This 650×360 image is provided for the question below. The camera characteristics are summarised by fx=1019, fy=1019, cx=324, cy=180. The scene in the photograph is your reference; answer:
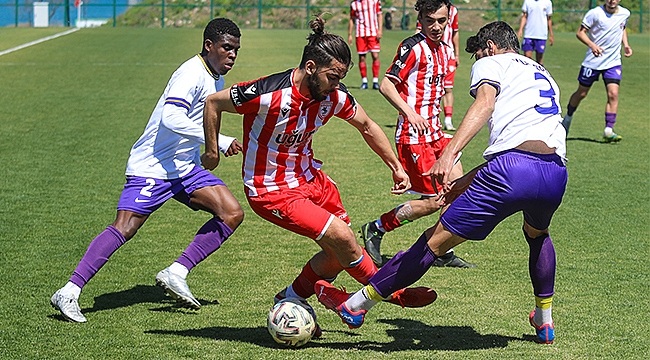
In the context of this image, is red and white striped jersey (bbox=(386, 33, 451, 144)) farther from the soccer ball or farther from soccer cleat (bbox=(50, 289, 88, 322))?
soccer cleat (bbox=(50, 289, 88, 322))

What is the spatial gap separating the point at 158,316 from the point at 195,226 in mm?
2821

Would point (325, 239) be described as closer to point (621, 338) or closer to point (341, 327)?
point (341, 327)

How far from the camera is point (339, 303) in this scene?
5699mm

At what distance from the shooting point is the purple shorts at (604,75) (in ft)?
45.8

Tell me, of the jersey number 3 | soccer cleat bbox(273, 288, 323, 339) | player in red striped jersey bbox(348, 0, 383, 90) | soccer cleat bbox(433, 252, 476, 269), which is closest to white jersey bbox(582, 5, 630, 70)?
player in red striped jersey bbox(348, 0, 383, 90)

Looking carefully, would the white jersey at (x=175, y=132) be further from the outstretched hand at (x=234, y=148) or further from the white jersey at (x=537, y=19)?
the white jersey at (x=537, y=19)

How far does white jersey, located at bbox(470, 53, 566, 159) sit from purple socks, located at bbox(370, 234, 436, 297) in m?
0.61

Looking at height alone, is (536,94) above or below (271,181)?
above

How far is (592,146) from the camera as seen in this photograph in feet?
46.0

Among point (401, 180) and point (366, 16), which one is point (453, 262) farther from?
point (366, 16)

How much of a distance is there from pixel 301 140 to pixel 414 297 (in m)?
1.09

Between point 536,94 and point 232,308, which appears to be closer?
point 536,94

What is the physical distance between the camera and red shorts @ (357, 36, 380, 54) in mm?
20625

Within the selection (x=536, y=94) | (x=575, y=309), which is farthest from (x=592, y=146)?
(x=536, y=94)
